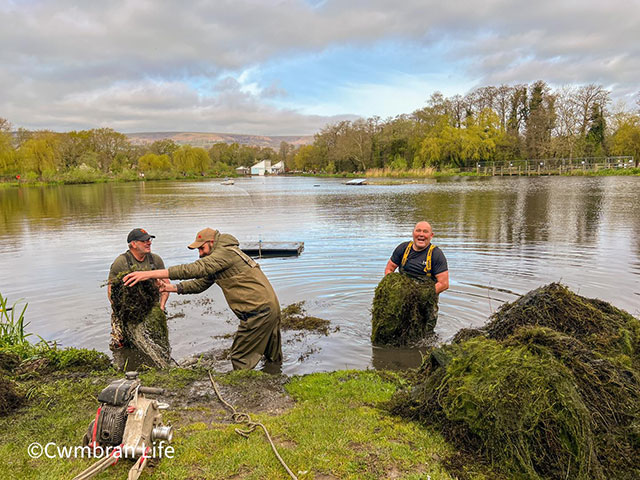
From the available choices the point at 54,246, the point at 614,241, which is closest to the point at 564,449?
the point at 614,241

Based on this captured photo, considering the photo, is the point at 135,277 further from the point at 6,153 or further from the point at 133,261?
the point at 6,153

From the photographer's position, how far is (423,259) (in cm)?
788

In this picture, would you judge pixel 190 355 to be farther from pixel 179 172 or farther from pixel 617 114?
pixel 179 172

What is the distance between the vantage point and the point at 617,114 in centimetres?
7225

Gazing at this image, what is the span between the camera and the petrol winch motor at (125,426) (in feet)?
11.8

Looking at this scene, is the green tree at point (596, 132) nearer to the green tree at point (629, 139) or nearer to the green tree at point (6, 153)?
the green tree at point (629, 139)

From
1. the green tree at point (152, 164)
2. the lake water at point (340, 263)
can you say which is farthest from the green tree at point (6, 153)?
the lake water at point (340, 263)

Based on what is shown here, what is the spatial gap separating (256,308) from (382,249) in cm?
1075

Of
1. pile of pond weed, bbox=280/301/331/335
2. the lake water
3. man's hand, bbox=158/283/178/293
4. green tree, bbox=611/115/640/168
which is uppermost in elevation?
green tree, bbox=611/115/640/168

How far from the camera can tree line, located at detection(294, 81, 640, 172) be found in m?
71.3

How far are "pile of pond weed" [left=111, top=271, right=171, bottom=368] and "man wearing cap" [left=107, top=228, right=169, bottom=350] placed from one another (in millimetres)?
213

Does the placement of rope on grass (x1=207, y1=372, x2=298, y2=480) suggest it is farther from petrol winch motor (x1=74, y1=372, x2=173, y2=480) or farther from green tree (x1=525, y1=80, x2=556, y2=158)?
green tree (x1=525, y1=80, x2=556, y2=158)

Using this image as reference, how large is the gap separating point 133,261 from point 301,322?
368 cm

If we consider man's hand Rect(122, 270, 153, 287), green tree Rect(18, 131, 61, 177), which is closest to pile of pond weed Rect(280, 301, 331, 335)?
man's hand Rect(122, 270, 153, 287)
